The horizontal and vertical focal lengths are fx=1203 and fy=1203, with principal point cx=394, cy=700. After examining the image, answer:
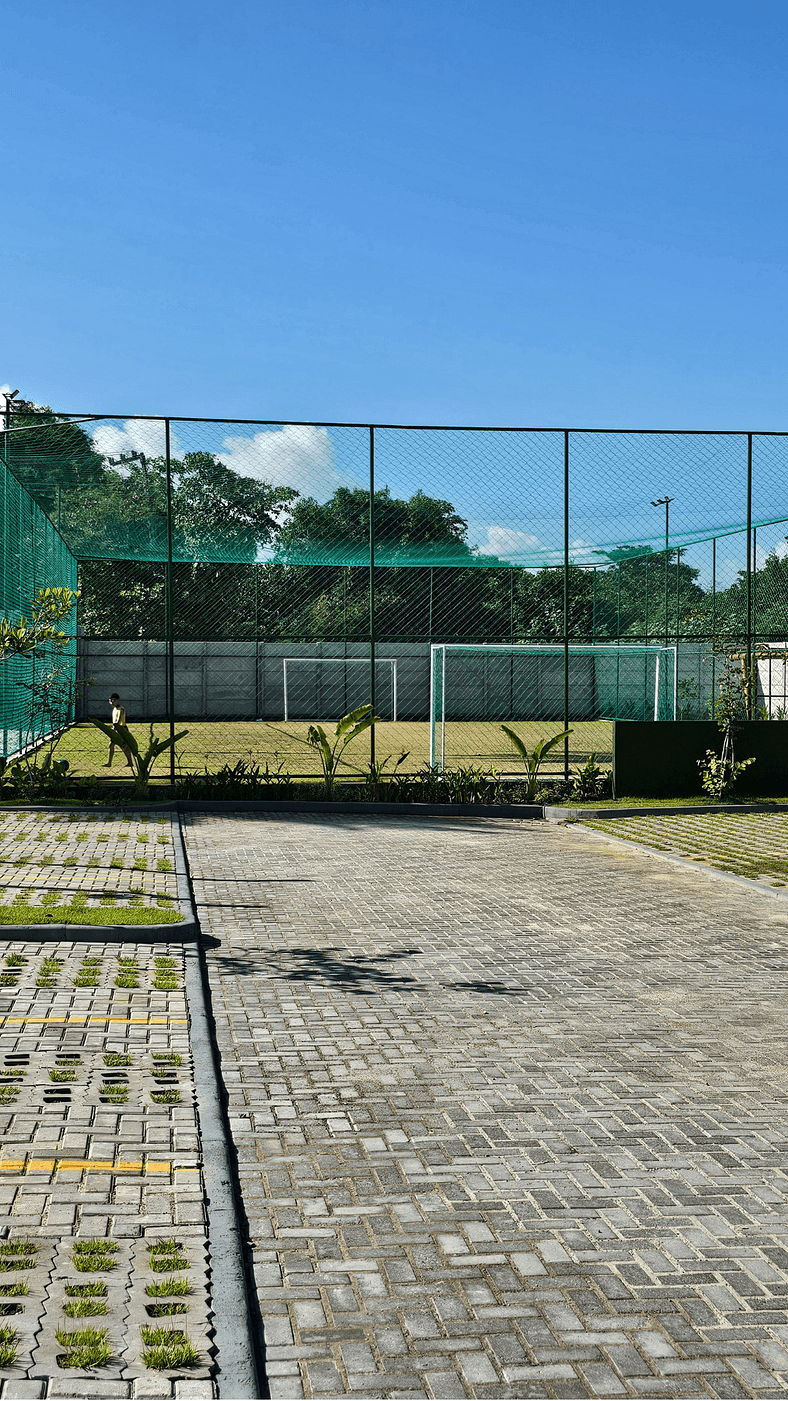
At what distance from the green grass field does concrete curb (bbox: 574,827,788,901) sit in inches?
222

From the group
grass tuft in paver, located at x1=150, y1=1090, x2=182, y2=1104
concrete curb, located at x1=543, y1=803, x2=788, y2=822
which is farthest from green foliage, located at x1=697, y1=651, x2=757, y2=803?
grass tuft in paver, located at x1=150, y1=1090, x2=182, y2=1104

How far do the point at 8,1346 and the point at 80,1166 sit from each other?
1.18 metres

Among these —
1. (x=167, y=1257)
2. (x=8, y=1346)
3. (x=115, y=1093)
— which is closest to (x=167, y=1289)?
(x=167, y=1257)

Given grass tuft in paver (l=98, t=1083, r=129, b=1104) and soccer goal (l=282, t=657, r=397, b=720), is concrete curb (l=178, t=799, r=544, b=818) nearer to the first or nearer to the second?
grass tuft in paver (l=98, t=1083, r=129, b=1104)

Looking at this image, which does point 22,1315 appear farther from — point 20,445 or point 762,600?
point 762,600

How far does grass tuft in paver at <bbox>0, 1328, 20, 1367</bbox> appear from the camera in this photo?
9.80 feet

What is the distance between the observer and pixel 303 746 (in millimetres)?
28688

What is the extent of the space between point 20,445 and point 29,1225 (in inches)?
571

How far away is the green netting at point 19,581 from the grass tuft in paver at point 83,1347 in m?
13.3

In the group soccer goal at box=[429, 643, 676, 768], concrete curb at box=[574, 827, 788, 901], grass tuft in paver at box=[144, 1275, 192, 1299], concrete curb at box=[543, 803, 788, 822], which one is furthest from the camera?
soccer goal at box=[429, 643, 676, 768]

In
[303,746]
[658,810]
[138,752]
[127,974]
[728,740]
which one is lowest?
[127,974]

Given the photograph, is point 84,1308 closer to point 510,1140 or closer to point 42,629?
point 510,1140

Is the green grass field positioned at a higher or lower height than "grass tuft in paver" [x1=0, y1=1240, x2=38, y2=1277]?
higher

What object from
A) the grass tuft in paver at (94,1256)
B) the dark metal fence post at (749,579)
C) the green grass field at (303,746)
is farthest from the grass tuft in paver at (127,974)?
the dark metal fence post at (749,579)
